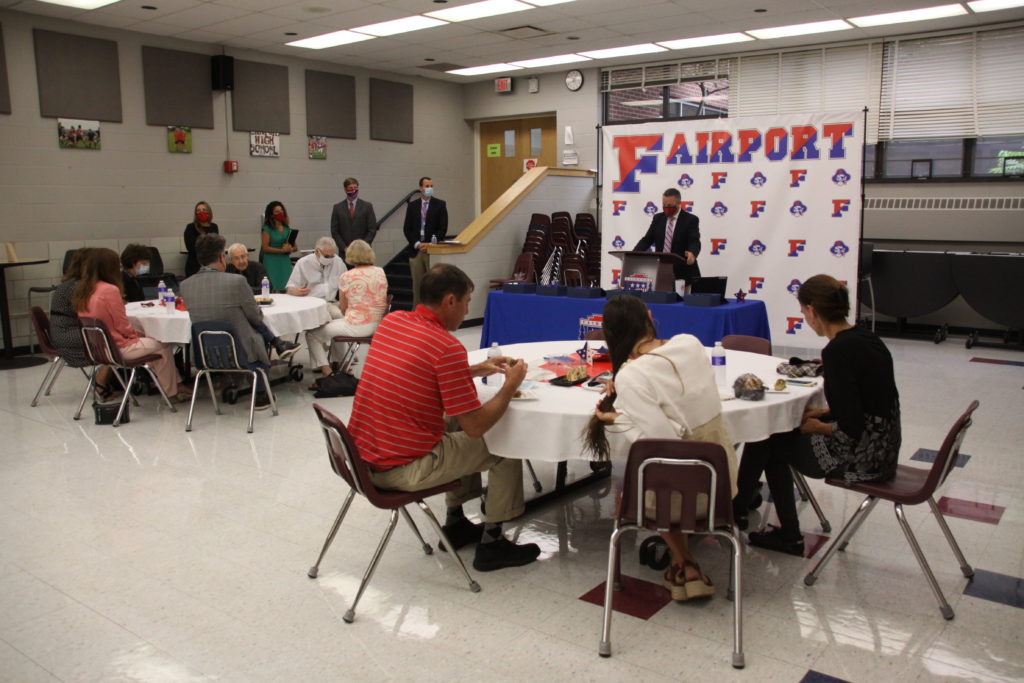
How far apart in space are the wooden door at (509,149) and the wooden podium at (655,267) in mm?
6124

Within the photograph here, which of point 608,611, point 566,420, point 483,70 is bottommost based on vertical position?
point 608,611

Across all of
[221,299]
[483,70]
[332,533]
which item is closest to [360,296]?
[221,299]

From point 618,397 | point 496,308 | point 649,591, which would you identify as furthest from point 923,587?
point 496,308

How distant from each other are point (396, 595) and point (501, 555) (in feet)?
1.53

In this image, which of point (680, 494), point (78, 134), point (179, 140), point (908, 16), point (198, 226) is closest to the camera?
point (680, 494)

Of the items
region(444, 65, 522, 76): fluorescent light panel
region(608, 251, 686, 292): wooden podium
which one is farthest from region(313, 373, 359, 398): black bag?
region(444, 65, 522, 76): fluorescent light panel

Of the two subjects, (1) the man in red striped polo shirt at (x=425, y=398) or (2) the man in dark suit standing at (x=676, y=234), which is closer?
(1) the man in red striped polo shirt at (x=425, y=398)

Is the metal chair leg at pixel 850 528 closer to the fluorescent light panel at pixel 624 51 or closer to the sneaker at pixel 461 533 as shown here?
the sneaker at pixel 461 533

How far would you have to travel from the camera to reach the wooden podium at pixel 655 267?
20.7ft

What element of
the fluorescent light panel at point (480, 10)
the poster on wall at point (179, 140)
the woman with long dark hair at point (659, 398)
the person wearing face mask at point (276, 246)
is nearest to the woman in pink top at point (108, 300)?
the person wearing face mask at point (276, 246)

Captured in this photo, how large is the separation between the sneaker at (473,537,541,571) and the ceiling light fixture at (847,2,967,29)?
7.19 meters

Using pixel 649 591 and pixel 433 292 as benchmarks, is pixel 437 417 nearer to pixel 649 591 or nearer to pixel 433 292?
pixel 433 292

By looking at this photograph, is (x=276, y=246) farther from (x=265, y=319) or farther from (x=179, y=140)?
(x=265, y=319)

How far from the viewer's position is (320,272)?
7.22 metres
